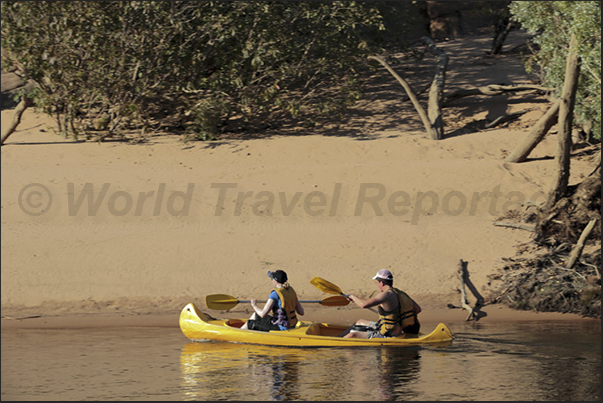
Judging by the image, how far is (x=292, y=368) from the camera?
33.6 ft

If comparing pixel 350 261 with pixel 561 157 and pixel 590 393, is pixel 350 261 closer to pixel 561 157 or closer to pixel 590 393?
pixel 561 157

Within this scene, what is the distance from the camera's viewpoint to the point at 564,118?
17.2 meters

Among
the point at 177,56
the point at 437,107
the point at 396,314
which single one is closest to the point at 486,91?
the point at 437,107

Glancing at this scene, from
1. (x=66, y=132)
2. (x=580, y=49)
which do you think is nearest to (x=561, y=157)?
(x=580, y=49)

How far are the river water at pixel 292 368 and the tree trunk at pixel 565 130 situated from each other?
16.6 feet

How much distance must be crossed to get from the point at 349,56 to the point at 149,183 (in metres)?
9.60

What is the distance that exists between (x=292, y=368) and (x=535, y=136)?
1313 cm

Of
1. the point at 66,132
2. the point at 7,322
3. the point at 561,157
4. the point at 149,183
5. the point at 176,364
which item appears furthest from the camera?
the point at 66,132

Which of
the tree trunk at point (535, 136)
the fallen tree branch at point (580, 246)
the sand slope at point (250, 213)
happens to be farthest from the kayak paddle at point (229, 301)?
the tree trunk at point (535, 136)

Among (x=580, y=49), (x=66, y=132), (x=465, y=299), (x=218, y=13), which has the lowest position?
(x=465, y=299)

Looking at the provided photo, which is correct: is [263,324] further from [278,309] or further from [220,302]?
[220,302]

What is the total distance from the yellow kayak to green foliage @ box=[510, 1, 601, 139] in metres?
6.95

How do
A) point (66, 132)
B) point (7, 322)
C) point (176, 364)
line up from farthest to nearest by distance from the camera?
1. point (66, 132)
2. point (7, 322)
3. point (176, 364)

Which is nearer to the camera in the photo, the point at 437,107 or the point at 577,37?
the point at 577,37
